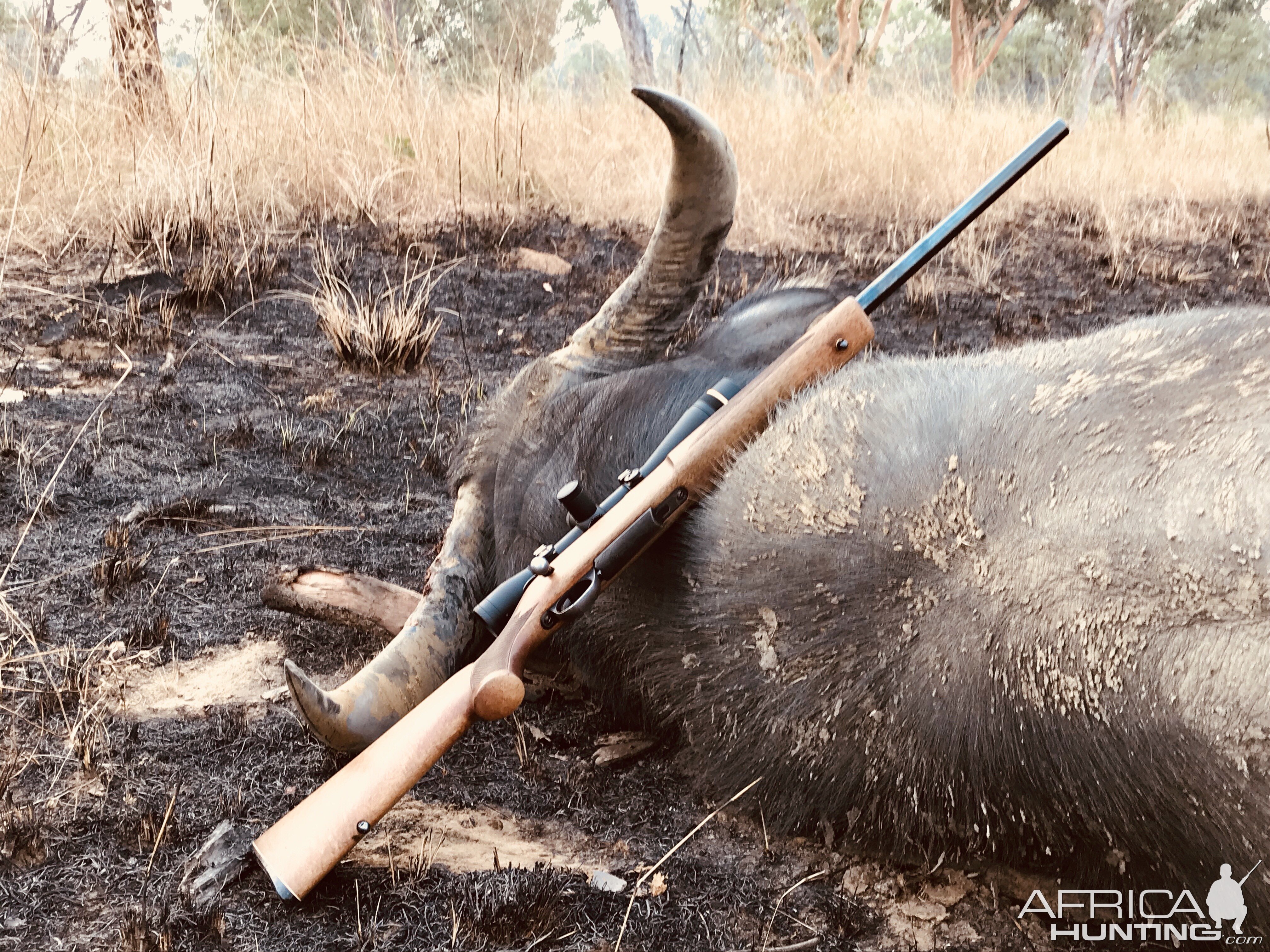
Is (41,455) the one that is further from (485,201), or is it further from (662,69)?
(662,69)

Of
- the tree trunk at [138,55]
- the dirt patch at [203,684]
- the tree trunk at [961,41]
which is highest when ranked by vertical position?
the tree trunk at [961,41]

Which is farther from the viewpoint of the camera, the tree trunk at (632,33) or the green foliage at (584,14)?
the green foliage at (584,14)

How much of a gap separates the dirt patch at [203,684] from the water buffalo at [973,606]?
44 cm

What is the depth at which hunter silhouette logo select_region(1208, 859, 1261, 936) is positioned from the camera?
1311 millimetres

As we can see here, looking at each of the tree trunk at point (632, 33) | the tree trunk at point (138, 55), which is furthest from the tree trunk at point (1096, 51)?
the tree trunk at point (138, 55)

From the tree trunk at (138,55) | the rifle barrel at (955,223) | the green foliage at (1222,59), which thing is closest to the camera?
the rifle barrel at (955,223)

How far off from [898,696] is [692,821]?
0.61 m

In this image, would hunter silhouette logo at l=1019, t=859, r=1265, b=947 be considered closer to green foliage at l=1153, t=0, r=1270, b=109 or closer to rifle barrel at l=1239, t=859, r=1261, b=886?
rifle barrel at l=1239, t=859, r=1261, b=886

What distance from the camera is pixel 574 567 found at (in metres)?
1.87

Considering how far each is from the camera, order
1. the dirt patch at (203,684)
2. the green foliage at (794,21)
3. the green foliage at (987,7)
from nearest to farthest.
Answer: the dirt patch at (203,684) → the green foliage at (794,21) → the green foliage at (987,7)

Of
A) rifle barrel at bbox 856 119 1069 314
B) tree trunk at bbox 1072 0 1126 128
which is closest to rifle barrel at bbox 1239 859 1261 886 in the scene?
rifle barrel at bbox 856 119 1069 314

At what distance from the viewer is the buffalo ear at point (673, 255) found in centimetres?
206

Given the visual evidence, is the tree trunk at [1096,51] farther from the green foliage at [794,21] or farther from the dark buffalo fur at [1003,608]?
the dark buffalo fur at [1003,608]

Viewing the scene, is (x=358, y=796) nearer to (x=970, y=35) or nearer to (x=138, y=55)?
(x=138, y=55)
